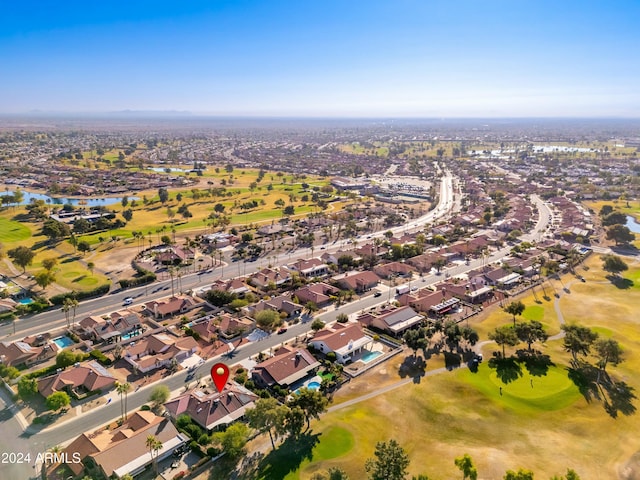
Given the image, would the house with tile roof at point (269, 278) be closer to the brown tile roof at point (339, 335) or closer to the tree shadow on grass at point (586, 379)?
the brown tile roof at point (339, 335)

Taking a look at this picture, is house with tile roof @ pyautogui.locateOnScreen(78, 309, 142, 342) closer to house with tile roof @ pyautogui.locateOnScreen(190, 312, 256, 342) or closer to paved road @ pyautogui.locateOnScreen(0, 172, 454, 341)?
paved road @ pyautogui.locateOnScreen(0, 172, 454, 341)

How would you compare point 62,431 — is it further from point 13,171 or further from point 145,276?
point 13,171

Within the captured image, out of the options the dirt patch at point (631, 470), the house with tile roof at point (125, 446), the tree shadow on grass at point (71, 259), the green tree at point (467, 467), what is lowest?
the tree shadow on grass at point (71, 259)

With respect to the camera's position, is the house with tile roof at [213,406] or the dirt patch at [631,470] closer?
the dirt patch at [631,470]

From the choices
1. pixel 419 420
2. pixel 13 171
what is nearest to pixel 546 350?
pixel 419 420

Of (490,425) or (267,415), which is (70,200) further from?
(490,425)

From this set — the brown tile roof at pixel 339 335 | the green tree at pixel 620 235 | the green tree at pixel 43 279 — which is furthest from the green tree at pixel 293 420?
the green tree at pixel 620 235
